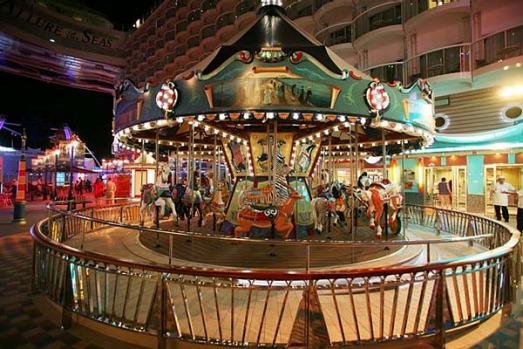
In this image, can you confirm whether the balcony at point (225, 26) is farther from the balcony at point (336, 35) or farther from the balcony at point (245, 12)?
the balcony at point (336, 35)

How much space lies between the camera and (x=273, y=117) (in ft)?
20.3

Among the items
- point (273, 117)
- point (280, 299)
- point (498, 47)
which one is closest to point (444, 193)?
point (498, 47)

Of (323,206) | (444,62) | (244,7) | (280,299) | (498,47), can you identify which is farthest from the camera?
(244,7)

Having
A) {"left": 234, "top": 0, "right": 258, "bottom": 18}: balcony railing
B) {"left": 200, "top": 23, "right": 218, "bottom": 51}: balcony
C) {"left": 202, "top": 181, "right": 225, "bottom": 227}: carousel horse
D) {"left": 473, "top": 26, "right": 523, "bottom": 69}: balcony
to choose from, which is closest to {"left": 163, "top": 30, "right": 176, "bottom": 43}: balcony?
{"left": 200, "top": 23, "right": 218, "bottom": 51}: balcony

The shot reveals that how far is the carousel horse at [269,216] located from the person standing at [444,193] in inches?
404

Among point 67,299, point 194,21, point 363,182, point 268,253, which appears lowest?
point 268,253

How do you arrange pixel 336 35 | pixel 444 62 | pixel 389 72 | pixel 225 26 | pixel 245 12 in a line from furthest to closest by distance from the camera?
pixel 225 26, pixel 245 12, pixel 336 35, pixel 389 72, pixel 444 62

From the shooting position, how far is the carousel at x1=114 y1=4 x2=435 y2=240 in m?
5.62

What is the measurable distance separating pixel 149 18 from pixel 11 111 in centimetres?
2172

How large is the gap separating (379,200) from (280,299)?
14.8 ft

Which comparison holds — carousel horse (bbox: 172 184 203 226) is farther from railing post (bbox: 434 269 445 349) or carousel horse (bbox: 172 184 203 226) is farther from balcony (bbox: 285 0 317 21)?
balcony (bbox: 285 0 317 21)

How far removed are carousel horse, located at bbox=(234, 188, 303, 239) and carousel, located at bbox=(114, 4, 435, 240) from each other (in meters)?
0.02

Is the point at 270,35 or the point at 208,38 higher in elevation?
the point at 208,38

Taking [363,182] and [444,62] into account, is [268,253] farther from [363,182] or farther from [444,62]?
[444,62]
